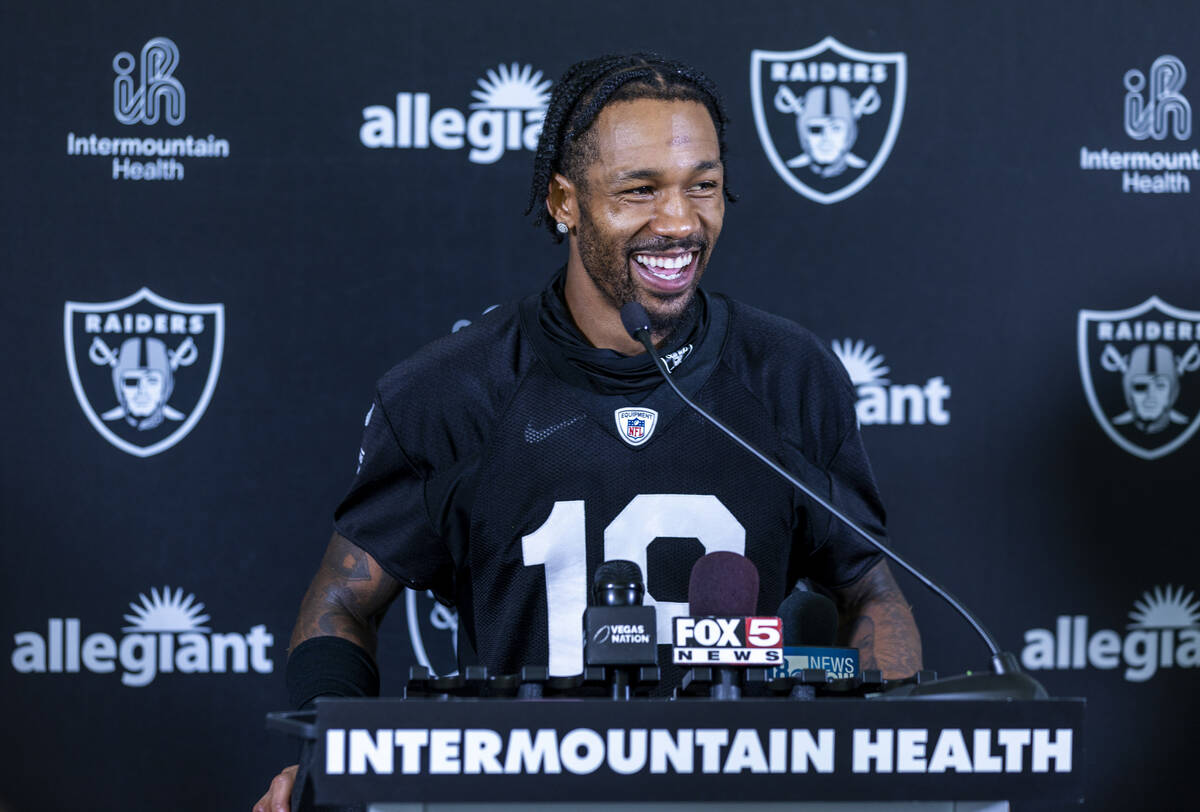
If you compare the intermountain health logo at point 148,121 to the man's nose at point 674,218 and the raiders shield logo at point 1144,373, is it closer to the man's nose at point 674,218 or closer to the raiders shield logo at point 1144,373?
the man's nose at point 674,218

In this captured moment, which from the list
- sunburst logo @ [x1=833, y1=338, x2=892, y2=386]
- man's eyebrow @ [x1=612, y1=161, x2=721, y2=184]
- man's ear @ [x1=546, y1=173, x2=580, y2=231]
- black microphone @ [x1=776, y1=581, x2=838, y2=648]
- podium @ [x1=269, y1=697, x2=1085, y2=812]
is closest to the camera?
podium @ [x1=269, y1=697, x2=1085, y2=812]

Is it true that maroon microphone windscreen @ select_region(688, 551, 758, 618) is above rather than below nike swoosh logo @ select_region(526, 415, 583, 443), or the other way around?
below

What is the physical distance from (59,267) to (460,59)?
0.88 m

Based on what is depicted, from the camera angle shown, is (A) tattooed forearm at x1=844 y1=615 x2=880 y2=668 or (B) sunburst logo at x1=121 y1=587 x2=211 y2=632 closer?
(A) tattooed forearm at x1=844 y1=615 x2=880 y2=668

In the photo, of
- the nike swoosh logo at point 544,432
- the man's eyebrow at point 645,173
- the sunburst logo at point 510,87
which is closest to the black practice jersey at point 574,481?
the nike swoosh logo at point 544,432

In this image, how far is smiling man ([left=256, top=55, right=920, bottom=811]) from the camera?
1.74m

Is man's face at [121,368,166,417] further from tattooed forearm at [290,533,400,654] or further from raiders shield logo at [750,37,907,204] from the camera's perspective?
raiders shield logo at [750,37,907,204]

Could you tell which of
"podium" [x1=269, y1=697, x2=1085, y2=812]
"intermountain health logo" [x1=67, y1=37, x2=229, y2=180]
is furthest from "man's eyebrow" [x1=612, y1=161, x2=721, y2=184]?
"intermountain health logo" [x1=67, y1=37, x2=229, y2=180]

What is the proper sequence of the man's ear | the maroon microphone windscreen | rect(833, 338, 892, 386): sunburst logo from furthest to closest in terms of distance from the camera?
rect(833, 338, 892, 386): sunburst logo
the man's ear
the maroon microphone windscreen

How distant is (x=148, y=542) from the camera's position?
8.05ft

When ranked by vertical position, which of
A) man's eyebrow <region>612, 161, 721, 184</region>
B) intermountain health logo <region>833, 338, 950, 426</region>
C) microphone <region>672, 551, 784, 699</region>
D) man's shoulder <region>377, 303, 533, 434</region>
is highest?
man's eyebrow <region>612, 161, 721, 184</region>

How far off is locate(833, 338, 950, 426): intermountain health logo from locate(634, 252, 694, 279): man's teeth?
861 millimetres

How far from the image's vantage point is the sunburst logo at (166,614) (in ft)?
8.05

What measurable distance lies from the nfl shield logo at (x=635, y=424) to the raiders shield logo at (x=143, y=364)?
1044 millimetres
